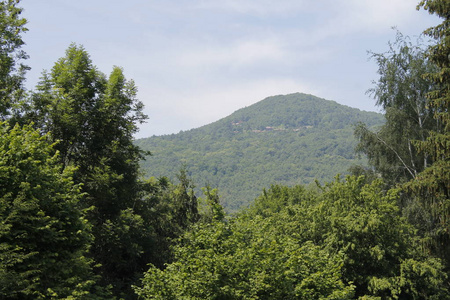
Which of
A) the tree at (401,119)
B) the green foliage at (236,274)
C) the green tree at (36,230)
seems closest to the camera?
the green tree at (36,230)

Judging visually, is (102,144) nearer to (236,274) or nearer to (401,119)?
(236,274)

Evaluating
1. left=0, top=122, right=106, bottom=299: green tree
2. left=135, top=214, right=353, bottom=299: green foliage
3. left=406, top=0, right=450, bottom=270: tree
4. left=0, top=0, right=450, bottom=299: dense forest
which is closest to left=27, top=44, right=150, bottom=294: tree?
left=0, top=0, right=450, bottom=299: dense forest

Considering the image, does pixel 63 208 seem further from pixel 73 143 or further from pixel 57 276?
pixel 73 143

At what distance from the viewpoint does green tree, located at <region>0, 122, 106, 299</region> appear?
10219 mm

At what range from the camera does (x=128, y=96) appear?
20.8m

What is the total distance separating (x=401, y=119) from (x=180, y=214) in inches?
533

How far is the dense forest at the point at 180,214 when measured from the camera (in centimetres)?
1105

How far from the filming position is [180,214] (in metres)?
25.4

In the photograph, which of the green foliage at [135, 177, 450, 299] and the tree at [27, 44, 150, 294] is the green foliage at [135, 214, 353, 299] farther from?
the tree at [27, 44, 150, 294]

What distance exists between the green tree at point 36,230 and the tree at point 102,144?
205 inches

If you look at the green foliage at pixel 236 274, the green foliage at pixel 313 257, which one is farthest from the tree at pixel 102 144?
the green foliage at pixel 236 274

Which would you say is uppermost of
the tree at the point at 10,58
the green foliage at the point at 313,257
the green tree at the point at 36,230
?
the tree at the point at 10,58

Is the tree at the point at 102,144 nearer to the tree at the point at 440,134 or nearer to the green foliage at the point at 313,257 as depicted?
the green foliage at the point at 313,257

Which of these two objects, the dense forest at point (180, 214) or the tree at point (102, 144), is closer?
the dense forest at point (180, 214)
